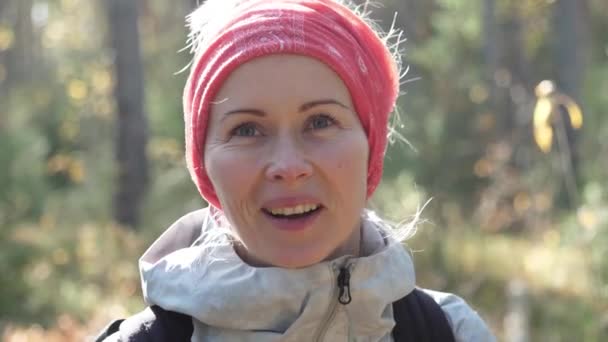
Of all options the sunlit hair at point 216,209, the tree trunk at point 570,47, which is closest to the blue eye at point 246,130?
the sunlit hair at point 216,209

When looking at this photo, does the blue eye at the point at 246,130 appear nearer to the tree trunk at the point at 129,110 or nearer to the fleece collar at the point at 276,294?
the fleece collar at the point at 276,294

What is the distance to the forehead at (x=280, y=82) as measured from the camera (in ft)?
6.59

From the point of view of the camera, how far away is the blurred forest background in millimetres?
6934

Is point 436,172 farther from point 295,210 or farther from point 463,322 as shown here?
point 295,210

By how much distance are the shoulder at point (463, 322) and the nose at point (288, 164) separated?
556 millimetres

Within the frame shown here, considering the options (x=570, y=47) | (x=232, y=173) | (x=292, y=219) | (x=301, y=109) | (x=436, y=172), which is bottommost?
(x=436, y=172)

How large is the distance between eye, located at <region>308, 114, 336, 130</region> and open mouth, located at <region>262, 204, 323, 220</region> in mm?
171

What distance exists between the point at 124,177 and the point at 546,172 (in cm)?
499

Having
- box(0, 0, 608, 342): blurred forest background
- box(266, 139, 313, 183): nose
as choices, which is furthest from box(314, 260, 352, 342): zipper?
box(0, 0, 608, 342): blurred forest background

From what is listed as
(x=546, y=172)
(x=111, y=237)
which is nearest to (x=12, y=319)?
(x=111, y=237)

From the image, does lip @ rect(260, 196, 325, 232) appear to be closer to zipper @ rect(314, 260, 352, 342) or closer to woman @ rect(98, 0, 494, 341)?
woman @ rect(98, 0, 494, 341)

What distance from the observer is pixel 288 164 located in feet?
6.46

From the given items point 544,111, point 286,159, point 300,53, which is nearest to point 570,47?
point 544,111

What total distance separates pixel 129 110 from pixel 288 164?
9766 mm
